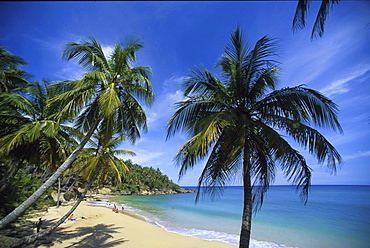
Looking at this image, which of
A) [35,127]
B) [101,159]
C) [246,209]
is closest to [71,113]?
[35,127]

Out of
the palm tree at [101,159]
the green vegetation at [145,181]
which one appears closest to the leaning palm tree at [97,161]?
the palm tree at [101,159]

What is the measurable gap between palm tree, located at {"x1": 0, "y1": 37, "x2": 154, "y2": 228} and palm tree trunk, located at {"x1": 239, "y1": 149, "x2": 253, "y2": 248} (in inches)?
162

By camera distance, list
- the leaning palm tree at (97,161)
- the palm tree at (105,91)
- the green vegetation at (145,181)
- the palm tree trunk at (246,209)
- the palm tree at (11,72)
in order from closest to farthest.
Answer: the palm tree trunk at (246,209) < the palm tree at (105,91) < the palm tree at (11,72) < the leaning palm tree at (97,161) < the green vegetation at (145,181)

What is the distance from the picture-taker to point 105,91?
5.82 metres

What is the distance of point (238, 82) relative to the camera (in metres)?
4.67

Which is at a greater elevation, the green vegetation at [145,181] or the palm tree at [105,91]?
the palm tree at [105,91]

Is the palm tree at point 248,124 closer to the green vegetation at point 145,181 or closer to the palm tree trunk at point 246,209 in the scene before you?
the palm tree trunk at point 246,209

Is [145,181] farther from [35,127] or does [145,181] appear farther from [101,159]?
[35,127]

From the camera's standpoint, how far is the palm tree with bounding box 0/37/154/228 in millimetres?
5656

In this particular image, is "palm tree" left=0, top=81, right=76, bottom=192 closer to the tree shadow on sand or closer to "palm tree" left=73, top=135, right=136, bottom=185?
"palm tree" left=73, top=135, right=136, bottom=185

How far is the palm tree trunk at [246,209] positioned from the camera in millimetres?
3896

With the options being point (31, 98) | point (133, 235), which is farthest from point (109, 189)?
point (31, 98)

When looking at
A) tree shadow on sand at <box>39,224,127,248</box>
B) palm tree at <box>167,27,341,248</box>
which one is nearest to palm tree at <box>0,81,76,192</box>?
tree shadow on sand at <box>39,224,127,248</box>

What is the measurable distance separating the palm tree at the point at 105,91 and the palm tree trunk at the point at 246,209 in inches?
162
